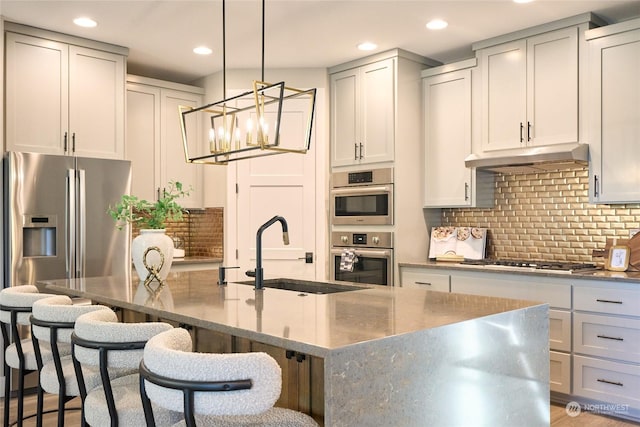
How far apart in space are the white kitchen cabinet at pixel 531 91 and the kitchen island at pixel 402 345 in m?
2.08

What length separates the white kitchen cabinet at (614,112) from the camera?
3695mm

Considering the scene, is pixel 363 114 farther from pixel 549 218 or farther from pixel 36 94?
pixel 36 94

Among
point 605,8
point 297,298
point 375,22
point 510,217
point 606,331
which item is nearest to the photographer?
point 297,298

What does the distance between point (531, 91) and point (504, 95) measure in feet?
0.72

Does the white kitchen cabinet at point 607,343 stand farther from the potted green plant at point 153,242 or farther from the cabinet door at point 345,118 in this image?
the potted green plant at point 153,242

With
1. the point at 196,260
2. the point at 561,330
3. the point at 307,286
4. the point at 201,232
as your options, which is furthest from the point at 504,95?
the point at 201,232

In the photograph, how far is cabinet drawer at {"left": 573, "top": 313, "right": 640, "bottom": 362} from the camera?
11.3 feet

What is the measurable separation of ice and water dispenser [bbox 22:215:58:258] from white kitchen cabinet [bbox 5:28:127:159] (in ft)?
1.76

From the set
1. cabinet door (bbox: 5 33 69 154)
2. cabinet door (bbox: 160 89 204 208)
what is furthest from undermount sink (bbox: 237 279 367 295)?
cabinet door (bbox: 160 89 204 208)

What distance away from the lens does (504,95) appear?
434cm

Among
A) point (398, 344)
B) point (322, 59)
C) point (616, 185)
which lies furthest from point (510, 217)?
point (398, 344)

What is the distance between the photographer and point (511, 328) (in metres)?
Answer: 2.07

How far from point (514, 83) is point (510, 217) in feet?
3.55

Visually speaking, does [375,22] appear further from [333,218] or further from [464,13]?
[333,218]
